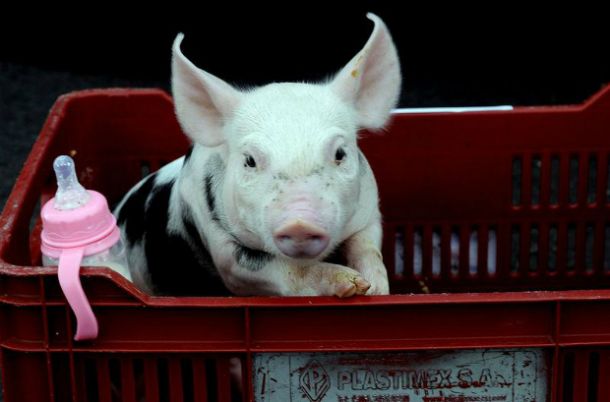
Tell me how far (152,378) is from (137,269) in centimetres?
74

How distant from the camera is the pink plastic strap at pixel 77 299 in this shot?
64.1 inches

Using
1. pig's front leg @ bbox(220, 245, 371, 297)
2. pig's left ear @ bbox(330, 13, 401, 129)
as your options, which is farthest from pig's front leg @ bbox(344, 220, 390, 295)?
pig's left ear @ bbox(330, 13, 401, 129)

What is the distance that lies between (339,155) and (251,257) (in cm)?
31

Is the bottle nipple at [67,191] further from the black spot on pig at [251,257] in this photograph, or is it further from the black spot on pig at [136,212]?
the black spot on pig at [136,212]

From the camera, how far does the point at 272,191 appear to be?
1.82 m

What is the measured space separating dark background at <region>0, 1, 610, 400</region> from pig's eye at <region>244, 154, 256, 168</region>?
89.4 inches

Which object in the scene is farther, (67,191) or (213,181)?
(213,181)

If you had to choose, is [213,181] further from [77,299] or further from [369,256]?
[77,299]

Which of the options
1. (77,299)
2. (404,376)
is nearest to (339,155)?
(404,376)

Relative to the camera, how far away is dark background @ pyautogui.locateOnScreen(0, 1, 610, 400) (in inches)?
167

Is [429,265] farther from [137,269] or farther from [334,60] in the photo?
[334,60]

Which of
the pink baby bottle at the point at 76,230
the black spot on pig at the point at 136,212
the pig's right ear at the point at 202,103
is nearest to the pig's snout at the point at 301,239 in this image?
the pink baby bottle at the point at 76,230

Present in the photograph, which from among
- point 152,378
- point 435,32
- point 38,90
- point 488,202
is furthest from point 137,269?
point 435,32

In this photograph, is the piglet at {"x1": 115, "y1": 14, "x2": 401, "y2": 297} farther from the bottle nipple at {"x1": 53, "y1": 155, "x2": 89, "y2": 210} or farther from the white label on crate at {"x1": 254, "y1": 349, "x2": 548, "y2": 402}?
the bottle nipple at {"x1": 53, "y1": 155, "x2": 89, "y2": 210}
